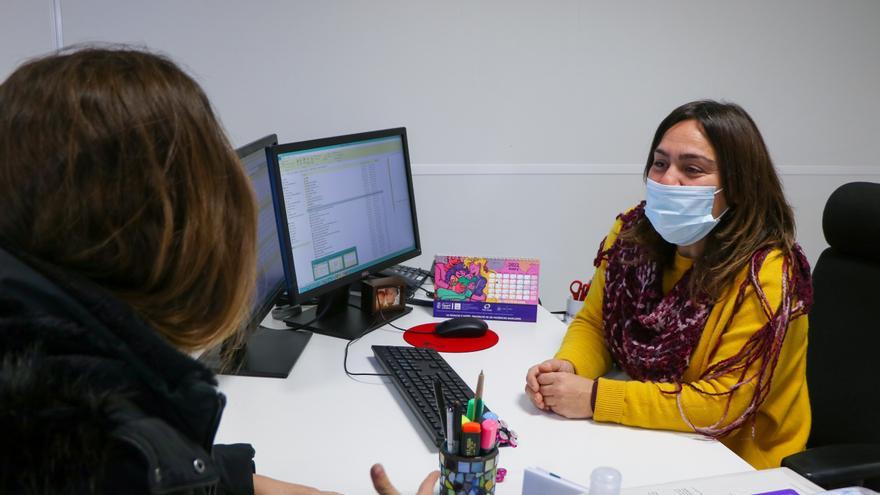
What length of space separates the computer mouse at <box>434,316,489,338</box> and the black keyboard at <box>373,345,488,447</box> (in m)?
0.15

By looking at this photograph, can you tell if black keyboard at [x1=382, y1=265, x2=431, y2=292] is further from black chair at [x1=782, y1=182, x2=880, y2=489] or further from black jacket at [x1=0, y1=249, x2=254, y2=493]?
black jacket at [x1=0, y1=249, x2=254, y2=493]

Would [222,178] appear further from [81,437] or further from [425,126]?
[425,126]

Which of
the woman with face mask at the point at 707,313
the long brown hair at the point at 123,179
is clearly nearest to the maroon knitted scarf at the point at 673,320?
the woman with face mask at the point at 707,313

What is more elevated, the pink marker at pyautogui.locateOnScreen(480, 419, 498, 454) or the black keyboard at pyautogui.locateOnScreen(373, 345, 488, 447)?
the pink marker at pyautogui.locateOnScreen(480, 419, 498, 454)

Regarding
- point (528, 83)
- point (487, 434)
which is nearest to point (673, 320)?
point (487, 434)

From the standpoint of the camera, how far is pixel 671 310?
54.6 inches

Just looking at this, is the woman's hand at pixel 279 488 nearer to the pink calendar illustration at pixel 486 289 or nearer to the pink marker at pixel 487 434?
the pink marker at pixel 487 434

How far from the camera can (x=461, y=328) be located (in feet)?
5.08

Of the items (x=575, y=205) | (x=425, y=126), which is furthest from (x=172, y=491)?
(x=575, y=205)

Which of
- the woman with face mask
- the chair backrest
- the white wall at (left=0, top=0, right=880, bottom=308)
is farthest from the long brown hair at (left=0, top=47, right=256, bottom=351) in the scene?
the white wall at (left=0, top=0, right=880, bottom=308)

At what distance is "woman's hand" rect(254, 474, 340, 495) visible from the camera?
3.07 ft

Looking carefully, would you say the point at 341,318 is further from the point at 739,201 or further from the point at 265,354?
the point at 739,201

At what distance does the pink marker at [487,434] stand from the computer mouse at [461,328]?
0.64 metres

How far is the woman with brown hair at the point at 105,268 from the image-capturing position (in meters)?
0.56
